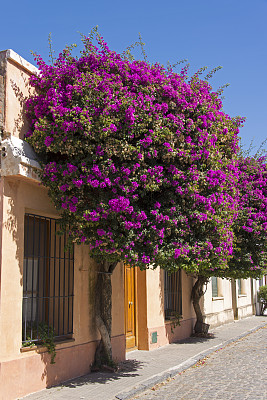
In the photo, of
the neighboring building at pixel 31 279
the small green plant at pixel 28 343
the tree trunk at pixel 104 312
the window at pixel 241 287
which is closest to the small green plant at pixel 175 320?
the neighboring building at pixel 31 279

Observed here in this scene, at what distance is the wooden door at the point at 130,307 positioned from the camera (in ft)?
35.4

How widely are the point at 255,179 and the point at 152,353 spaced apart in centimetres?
626

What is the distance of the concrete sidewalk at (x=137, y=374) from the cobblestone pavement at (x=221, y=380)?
0.64 feet

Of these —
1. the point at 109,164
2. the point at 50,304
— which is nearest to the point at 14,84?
the point at 109,164

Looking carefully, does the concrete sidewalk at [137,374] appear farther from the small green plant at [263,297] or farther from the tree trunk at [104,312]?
the small green plant at [263,297]

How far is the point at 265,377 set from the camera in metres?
7.98

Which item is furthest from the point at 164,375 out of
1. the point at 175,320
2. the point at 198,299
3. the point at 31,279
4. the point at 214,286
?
the point at 214,286

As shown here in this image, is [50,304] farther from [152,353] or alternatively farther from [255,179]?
[255,179]

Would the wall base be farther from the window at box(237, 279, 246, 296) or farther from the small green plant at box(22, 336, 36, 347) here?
the window at box(237, 279, 246, 296)

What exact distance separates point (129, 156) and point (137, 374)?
14.0ft

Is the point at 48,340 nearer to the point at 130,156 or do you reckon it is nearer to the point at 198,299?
the point at 130,156

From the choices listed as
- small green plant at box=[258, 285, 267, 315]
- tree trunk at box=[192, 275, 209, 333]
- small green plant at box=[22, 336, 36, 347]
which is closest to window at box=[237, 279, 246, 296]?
small green plant at box=[258, 285, 267, 315]

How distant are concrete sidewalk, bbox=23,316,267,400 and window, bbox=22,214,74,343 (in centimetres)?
92

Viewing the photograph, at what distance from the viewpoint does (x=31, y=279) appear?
24.5 ft
